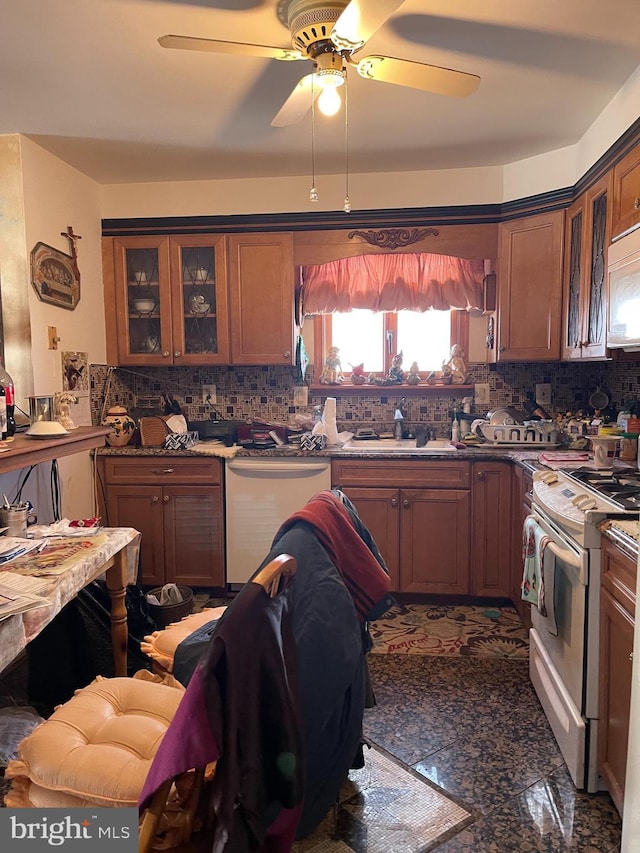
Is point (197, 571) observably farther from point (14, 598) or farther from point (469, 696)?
point (14, 598)

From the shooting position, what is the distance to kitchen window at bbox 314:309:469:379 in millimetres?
3691

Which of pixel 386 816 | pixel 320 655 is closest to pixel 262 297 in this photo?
pixel 320 655

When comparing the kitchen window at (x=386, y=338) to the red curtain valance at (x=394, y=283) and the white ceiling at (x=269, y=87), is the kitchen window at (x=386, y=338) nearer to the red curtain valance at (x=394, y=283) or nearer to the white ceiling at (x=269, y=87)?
the red curtain valance at (x=394, y=283)

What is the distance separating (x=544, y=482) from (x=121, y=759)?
182 cm

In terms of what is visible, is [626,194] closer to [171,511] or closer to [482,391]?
[482,391]

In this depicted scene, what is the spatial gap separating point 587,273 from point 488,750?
2.13 meters

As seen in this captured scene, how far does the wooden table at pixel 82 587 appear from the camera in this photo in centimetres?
131

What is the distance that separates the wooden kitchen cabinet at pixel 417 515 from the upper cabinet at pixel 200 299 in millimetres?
877

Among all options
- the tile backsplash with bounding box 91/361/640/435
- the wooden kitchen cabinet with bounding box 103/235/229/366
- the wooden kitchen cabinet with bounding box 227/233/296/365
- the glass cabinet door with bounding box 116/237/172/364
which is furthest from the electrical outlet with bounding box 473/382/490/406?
the glass cabinet door with bounding box 116/237/172/364

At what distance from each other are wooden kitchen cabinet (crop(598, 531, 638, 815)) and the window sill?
1961mm

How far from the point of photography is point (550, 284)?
309 centimetres

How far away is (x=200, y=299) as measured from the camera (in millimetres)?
3471

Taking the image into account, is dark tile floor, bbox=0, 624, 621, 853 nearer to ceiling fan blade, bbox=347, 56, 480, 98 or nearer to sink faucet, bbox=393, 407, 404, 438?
sink faucet, bbox=393, 407, 404, 438

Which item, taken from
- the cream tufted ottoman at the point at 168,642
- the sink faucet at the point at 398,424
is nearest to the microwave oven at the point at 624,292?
the sink faucet at the point at 398,424
